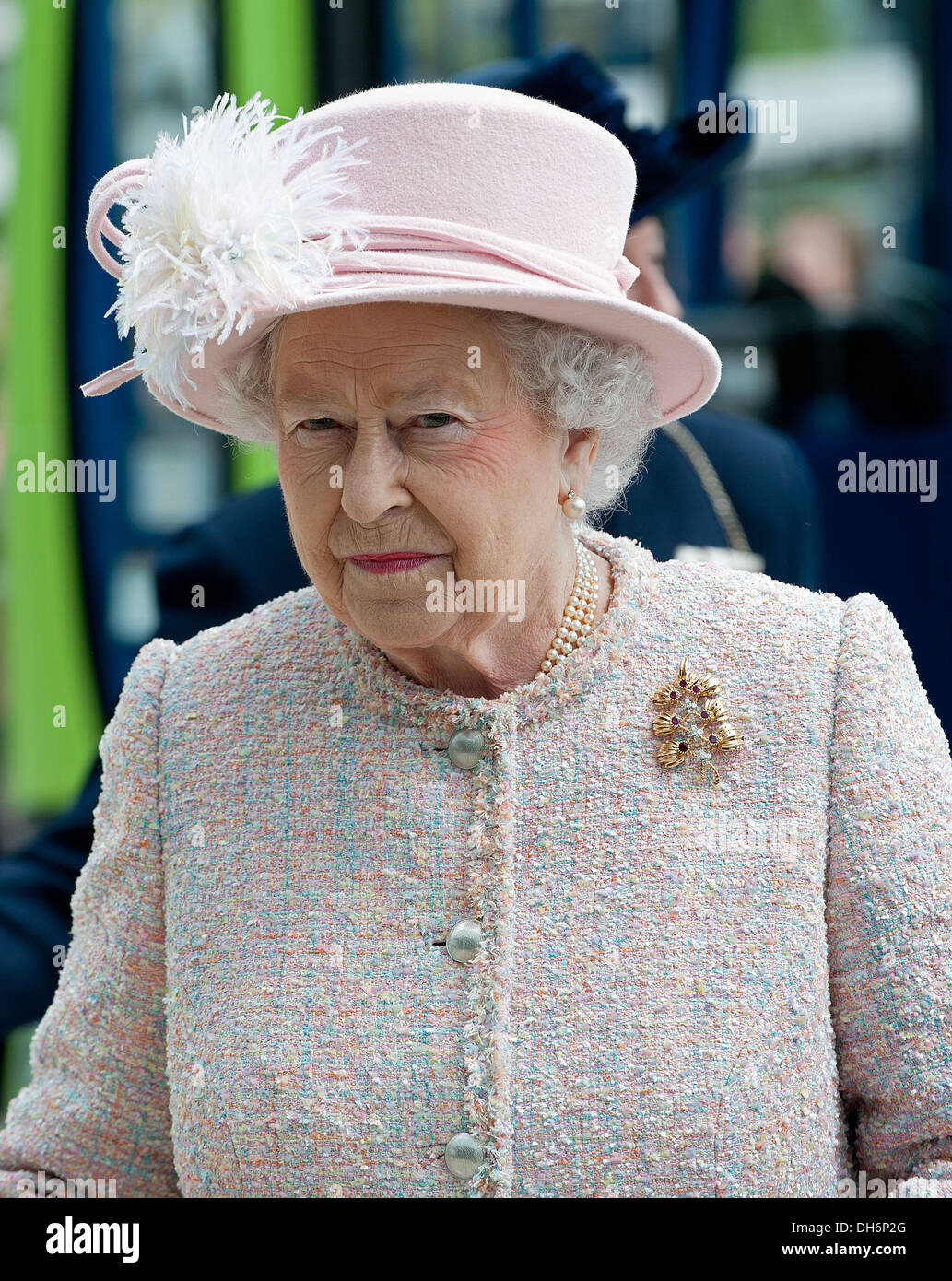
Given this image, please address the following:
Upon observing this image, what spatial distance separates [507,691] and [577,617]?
Result: 13 cm

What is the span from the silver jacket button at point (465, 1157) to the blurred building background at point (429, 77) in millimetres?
2844

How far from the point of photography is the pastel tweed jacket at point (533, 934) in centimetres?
171

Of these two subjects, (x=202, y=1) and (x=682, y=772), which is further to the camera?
(x=202, y=1)

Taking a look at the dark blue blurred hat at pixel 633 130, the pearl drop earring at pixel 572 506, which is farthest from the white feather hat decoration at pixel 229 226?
the dark blue blurred hat at pixel 633 130

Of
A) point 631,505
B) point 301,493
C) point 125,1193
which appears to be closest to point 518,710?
point 301,493

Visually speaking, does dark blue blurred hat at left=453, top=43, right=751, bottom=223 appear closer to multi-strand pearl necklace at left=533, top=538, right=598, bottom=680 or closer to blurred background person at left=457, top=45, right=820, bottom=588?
blurred background person at left=457, top=45, right=820, bottom=588

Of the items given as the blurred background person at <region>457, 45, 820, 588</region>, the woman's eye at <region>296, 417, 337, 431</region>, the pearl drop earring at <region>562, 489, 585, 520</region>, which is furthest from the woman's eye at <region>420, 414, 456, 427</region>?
the blurred background person at <region>457, 45, 820, 588</region>

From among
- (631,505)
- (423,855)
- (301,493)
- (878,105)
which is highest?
(878,105)

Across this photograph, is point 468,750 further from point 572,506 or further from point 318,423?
point 318,423

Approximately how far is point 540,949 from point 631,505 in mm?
1369

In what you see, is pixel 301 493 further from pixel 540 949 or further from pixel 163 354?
pixel 540 949

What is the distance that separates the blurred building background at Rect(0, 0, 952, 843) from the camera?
430cm

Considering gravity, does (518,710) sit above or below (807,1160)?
above

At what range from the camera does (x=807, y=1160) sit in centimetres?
174
